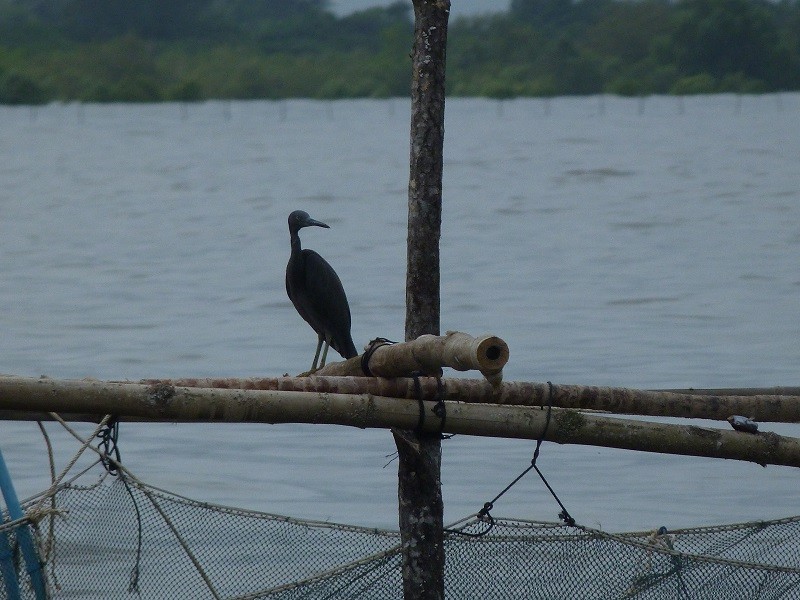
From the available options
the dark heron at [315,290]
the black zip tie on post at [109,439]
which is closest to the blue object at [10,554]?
the black zip tie on post at [109,439]

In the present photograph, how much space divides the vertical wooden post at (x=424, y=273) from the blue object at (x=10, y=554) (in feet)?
4.42

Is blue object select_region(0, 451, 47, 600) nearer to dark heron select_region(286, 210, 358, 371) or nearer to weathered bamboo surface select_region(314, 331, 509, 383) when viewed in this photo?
weathered bamboo surface select_region(314, 331, 509, 383)

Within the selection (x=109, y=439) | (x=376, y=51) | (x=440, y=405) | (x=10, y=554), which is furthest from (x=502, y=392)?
(x=376, y=51)

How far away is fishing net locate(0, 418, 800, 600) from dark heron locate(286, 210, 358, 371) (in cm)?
158

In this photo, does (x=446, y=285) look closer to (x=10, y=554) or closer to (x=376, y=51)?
(x=10, y=554)

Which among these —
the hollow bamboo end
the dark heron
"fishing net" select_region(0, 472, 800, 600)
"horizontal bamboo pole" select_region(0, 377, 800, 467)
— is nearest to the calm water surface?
the dark heron

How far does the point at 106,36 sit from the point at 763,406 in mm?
94282

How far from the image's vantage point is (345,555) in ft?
18.5

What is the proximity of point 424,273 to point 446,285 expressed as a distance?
47.0 ft

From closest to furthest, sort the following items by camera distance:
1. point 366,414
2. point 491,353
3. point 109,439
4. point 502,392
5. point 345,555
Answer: point 491,353 < point 366,414 < point 502,392 < point 109,439 < point 345,555

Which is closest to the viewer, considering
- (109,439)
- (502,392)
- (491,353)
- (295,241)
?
(491,353)

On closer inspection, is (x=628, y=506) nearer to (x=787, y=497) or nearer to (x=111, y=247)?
(x=787, y=497)

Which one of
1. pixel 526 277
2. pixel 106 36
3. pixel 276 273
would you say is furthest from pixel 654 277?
pixel 106 36

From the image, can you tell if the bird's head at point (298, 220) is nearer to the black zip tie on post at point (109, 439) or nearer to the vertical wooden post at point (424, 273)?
the vertical wooden post at point (424, 273)
